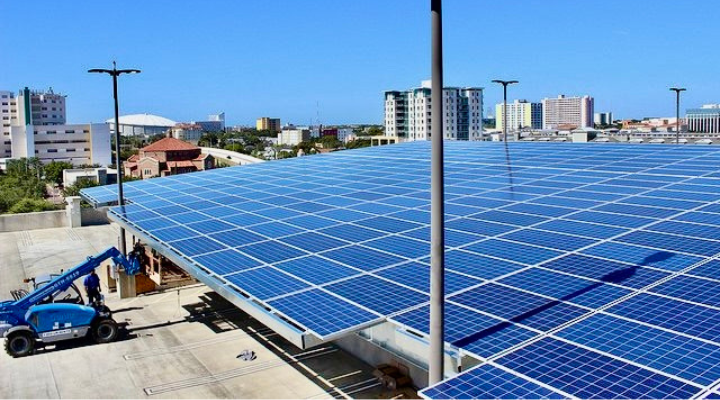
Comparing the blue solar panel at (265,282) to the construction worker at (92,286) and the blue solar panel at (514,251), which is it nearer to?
the blue solar panel at (514,251)

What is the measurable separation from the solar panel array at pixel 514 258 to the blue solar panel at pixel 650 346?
1.6 inches

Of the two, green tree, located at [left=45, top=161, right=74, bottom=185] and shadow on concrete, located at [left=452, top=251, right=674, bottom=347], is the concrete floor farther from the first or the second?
green tree, located at [left=45, top=161, right=74, bottom=185]

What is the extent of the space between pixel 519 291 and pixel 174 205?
71.7 feet

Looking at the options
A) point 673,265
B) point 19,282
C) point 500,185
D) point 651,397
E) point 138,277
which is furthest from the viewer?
point 19,282

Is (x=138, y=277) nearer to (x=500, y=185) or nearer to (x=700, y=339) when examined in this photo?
(x=500, y=185)

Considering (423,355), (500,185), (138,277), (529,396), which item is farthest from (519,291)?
(138,277)

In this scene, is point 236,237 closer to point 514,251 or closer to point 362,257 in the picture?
point 362,257

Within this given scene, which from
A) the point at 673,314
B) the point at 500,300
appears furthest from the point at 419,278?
the point at 673,314

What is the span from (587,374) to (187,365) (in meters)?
14.8

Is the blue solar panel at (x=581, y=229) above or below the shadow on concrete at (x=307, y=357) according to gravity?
above

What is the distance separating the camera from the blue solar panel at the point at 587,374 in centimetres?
997

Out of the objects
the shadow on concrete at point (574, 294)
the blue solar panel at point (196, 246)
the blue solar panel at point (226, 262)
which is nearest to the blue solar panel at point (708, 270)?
the shadow on concrete at point (574, 294)

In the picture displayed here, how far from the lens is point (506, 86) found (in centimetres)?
4356

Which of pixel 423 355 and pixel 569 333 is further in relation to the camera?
pixel 423 355
